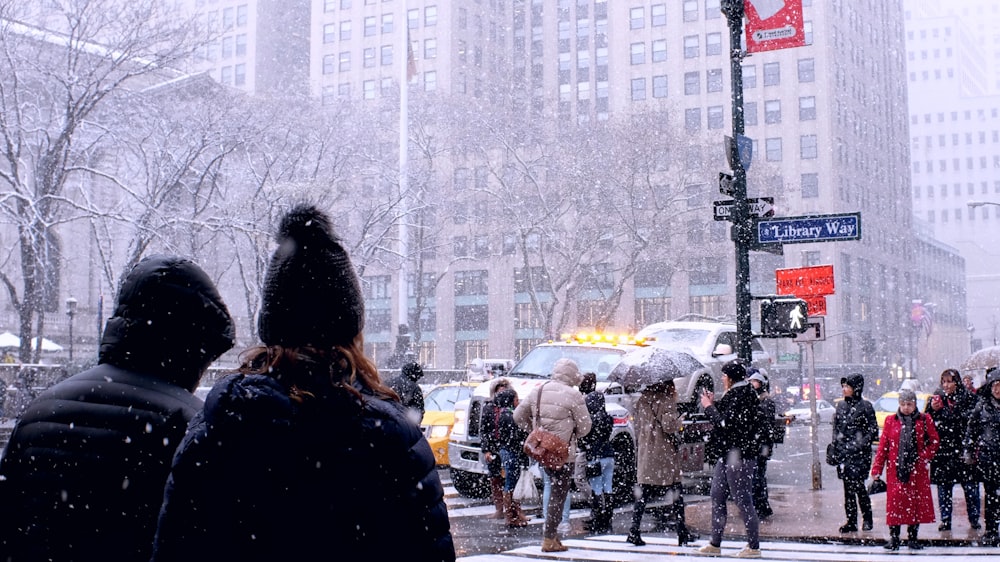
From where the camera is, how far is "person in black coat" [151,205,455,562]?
2.44 metres

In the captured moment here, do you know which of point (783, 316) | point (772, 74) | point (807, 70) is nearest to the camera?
point (783, 316)

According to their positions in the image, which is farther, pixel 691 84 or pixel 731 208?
pixel 691 84

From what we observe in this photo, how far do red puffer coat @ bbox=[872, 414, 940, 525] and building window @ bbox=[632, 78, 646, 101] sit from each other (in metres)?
72.4

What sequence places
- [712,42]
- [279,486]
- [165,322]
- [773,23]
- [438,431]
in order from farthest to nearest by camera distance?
[712,42] < [438,431] < [773,23] < [165,322] < [279,486]

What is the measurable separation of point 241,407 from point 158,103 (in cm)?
3665

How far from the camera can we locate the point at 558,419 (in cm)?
1026

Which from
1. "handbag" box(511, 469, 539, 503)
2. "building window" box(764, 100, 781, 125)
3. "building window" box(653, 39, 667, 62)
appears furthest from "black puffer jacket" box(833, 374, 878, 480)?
"building window" box(653, 39, 667, 62)

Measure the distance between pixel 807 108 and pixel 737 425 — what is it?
7163 cm

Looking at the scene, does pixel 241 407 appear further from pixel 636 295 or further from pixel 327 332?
pixel 636 295

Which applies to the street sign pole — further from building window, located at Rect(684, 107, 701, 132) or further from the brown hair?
building window, located at Rect(684, 107, 701, 132)

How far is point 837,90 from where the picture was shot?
78.6 m

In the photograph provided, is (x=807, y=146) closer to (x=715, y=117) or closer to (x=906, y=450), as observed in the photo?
(x=715, y=117)

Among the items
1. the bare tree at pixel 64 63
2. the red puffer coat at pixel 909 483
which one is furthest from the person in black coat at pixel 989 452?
the bare tree at pixel 64 63

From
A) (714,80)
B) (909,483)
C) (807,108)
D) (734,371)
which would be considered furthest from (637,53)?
(734,371)
